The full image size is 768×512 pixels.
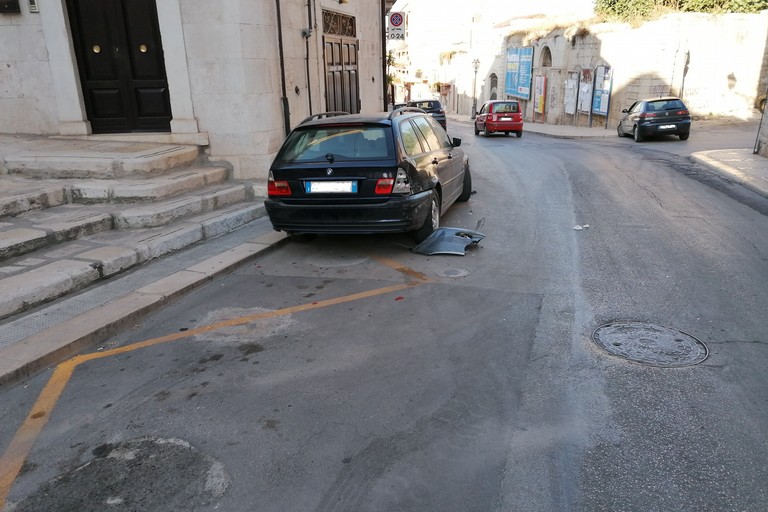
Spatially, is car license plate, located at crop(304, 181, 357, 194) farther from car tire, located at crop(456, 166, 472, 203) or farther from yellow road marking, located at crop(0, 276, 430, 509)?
car tire, located at crop(456, 166, 472, 203)

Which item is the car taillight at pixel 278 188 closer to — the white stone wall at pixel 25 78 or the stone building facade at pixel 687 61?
the white stone wall at pixel 25 78

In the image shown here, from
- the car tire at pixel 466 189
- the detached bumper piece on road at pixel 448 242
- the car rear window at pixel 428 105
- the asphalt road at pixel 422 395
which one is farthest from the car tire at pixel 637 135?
the detached bumper piece on road at pixel 448 242

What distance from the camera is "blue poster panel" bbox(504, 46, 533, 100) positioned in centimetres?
3813

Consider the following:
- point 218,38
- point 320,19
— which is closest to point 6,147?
point 218,38

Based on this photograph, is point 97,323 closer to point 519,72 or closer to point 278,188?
point 278,188

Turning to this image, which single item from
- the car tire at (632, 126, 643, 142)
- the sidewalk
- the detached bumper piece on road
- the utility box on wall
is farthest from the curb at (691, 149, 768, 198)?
the utility box on wall

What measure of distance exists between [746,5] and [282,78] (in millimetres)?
26999

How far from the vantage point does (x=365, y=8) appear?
1609 centimetres

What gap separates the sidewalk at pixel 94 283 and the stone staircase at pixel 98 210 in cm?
4

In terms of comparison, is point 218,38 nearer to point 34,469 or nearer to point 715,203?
point 34,469

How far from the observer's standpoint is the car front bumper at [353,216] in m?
6.29

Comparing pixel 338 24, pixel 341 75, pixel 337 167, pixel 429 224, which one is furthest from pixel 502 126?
pixel 337 167

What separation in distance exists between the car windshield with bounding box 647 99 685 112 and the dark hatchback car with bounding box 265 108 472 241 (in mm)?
17525

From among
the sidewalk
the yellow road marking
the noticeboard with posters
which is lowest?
the yellow road marking
